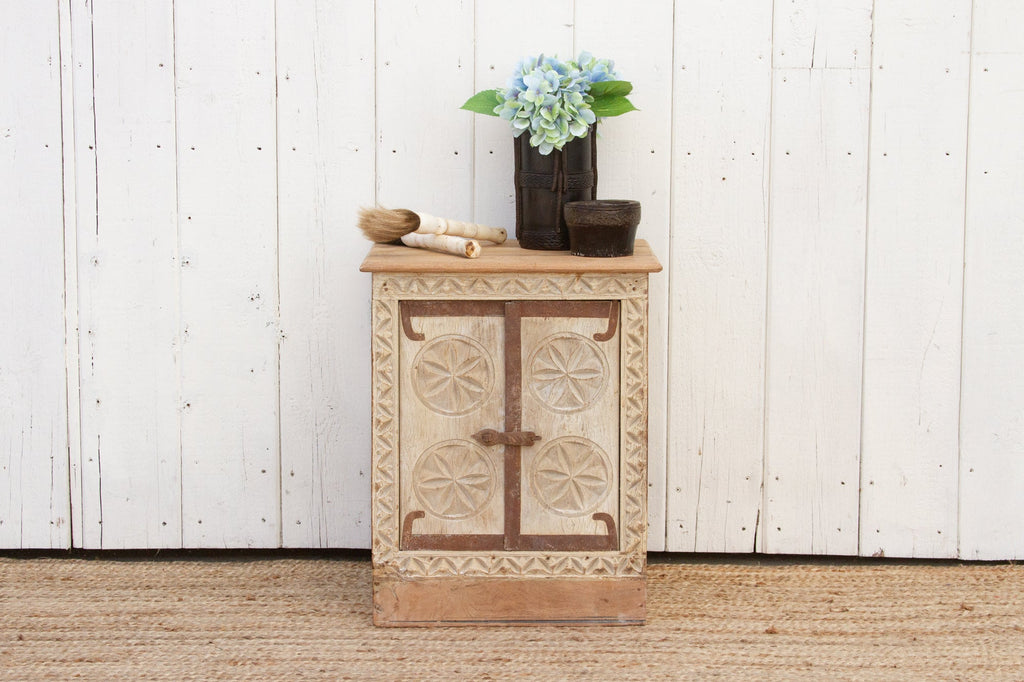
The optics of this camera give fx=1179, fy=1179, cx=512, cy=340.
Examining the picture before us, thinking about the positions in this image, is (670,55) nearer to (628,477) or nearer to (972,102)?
(972,102)

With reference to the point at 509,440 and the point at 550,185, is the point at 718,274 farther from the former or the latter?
Answer: the point at 509,440

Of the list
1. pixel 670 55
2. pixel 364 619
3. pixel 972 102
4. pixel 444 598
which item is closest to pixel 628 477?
pixel 444 598

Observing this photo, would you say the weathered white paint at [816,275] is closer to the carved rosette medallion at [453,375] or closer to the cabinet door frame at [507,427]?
the cabinet door frame at [507,427]

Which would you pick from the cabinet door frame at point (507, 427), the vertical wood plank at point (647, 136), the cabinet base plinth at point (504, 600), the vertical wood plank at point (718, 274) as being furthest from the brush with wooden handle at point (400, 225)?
the cabinet base plinth at point (504, 600)

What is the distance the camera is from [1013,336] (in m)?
2.36

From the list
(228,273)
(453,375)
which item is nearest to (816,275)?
(453,375)

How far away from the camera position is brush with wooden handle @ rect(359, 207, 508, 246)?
2096mm

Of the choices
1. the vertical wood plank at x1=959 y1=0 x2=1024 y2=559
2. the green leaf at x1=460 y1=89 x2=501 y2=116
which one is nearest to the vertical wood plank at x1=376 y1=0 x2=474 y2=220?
the green leaf at x1=460 y1=89 x2=501 y2=116

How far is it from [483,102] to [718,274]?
589mm

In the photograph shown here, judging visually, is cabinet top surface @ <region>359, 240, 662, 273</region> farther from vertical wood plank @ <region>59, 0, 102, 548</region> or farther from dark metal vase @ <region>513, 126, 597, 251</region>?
vertical wood plank @ <region>59, 0, 102, 548</region>

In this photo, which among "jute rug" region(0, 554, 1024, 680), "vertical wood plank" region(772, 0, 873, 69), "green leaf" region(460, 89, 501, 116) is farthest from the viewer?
"vertical wood plank" region(772, 0, 873, 69)

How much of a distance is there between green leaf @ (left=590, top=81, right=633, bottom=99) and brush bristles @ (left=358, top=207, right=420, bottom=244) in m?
0.40

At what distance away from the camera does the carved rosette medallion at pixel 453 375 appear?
6.72 ft

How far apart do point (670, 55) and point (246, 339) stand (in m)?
1.02
